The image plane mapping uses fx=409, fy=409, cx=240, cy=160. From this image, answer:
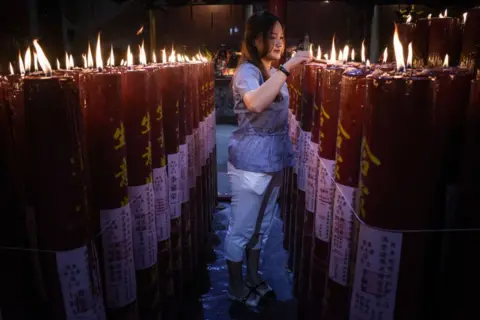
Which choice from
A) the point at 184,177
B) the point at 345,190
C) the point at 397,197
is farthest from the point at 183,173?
the point at 397,197

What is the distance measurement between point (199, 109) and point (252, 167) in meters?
1.36

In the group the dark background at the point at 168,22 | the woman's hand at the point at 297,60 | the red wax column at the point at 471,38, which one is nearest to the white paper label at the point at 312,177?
the woman's hand at the point at 297,60

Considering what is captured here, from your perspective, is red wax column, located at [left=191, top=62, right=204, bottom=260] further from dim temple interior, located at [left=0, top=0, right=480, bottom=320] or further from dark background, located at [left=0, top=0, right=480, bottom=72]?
dark background, located at [left=0, top=0, right=480, bottom=72]

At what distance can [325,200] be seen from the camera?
6.98ft

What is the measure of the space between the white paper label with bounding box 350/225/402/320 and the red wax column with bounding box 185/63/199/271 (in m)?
2.01

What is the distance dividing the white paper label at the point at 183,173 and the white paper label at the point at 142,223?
32.0 inches

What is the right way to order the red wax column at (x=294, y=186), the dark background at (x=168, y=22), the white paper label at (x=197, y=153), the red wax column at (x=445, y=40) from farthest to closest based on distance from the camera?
the dark background at (x=168, y=22)
the white paper label at (x=197, y=153)
the red wax column at (x=294, y=186)
the red wax column at (x=445, y=40)

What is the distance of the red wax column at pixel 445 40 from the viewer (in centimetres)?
203

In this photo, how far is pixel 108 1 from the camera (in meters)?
8.16

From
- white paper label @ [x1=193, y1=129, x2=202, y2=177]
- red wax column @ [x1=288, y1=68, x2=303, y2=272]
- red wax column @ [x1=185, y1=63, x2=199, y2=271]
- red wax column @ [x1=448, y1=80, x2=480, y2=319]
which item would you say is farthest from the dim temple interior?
white paper label @ [x1=193, y1=129, x2=202, y2=177]

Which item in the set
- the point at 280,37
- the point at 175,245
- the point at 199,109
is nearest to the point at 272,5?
the point at 199,109

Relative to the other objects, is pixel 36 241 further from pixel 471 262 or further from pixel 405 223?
Answer: pixel 471 262

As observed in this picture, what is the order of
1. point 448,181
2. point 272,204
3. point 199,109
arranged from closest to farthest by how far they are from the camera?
point 448,181 < point 272,204 < point 199,109

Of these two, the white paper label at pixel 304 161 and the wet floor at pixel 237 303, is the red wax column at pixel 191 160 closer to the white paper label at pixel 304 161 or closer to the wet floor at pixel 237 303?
the wet floor at pixel 237 303
